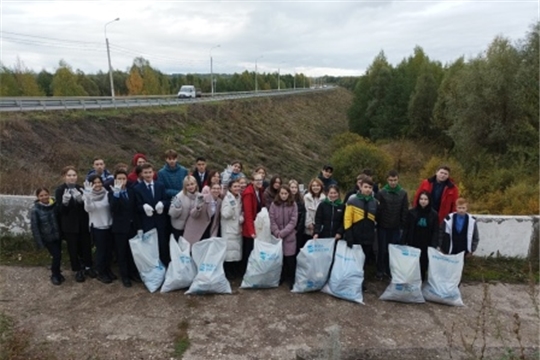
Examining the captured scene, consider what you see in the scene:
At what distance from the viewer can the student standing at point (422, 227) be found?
4660mm

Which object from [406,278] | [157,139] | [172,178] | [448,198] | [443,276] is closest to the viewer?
[406,278]

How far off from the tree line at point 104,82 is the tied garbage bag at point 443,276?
46333 mm

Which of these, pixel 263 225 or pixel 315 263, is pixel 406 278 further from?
pixel 263 225

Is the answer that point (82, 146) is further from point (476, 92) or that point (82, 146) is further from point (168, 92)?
point (168, 92)

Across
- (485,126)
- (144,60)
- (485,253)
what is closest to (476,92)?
(485,126)

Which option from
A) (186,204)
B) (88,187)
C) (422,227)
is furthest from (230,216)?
(422,227)

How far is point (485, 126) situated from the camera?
713 inches

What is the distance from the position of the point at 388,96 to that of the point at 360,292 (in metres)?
32.3

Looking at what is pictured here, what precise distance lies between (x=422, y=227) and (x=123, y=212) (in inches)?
136

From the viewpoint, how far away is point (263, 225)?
15.4 ft

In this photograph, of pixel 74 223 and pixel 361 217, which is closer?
pixel 361 217

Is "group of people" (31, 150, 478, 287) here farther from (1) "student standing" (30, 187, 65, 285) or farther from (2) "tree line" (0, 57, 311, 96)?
(2) "tree line" (0, 57, 311, 96)

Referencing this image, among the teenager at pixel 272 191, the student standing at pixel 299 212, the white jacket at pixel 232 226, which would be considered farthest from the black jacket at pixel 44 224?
the student standing at pixel 299 212

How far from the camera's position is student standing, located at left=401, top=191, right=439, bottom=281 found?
466cm
